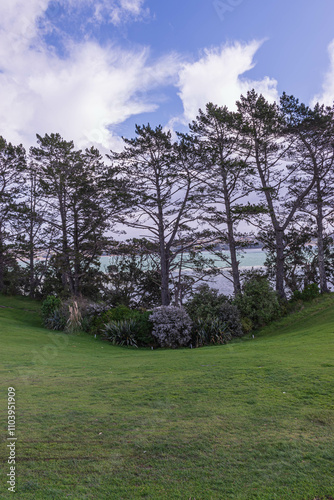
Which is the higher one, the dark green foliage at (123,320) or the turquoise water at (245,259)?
the turquoise water at (245,259)

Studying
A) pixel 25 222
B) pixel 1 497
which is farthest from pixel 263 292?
pixel 25 222

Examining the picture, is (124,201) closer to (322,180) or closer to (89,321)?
(89,321)

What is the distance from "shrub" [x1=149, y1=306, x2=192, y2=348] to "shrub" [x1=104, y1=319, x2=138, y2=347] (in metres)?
0.87

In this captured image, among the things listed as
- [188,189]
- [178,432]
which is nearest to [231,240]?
[188,189]

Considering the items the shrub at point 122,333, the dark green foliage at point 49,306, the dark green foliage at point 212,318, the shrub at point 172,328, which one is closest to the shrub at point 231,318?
the dark green foliage at point 212,318

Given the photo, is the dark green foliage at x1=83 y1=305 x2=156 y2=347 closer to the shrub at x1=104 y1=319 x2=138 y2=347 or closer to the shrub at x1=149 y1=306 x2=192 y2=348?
the shrub at x1=104 y1=319 x2=138 y2=347

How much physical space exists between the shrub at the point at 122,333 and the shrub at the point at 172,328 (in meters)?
0.87

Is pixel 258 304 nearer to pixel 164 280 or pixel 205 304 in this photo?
pixel 205 304

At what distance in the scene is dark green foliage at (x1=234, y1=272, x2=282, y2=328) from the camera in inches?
577

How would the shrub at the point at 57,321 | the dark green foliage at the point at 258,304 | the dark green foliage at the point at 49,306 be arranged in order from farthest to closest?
the dark green foliage at the point at 49,306 < the shrub at the point at 57,321 < the dark green foliage at the point at 258,304

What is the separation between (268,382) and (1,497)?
367 cm

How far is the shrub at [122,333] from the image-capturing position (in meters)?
13.0

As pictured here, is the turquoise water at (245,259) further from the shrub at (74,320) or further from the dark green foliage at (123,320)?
the shrub at (74,320)

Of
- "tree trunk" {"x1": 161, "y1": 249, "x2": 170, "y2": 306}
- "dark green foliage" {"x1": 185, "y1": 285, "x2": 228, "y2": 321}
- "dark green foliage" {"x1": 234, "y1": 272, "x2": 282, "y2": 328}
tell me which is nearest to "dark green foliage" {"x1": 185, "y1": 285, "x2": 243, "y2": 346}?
"dark green foliage" {"x1": 185, "y1": 285, "x2": 228, "y2": 321}
